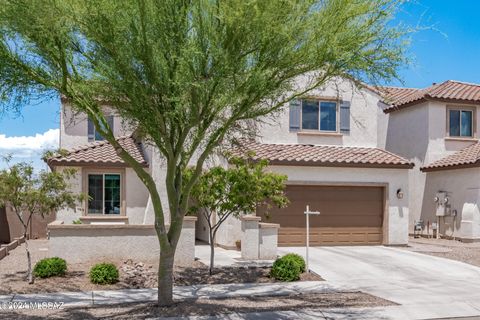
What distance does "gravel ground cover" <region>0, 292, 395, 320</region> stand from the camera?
32.1 feet

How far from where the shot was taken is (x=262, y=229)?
16219mm

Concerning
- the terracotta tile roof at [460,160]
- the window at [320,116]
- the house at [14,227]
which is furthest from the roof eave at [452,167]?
the house at [14,227]

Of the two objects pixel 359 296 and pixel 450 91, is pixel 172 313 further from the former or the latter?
pixel 450 91

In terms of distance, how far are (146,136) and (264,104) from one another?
104 inches

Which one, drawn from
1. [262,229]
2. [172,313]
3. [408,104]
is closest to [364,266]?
Answer: [262,229]

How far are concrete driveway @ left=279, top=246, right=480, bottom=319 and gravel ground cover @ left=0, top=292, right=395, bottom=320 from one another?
86 cm

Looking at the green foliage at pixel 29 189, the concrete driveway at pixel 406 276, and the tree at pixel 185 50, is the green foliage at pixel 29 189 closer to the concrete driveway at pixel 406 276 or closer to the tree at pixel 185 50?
the tree at pixel 185 50

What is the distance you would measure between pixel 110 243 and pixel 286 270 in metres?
5.14

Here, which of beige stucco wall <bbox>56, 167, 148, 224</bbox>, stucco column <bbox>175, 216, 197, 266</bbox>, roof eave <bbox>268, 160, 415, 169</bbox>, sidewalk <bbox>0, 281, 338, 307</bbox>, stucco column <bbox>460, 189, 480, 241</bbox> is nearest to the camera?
sidewalk <bbox>0, 281, 338, 307</bbox>

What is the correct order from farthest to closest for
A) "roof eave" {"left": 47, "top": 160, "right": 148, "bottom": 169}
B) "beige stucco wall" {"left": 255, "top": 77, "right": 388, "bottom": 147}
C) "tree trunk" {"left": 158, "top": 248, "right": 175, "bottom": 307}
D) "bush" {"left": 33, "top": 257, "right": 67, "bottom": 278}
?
"beige stucco wall" {"left": 255, "top": 77, "right": 388, "bottom": 147} < "roof eave" {"left": 47, "top": 160, "right": 148, "bottom": 169} < "bush" {"left": 33, "top": 257, "right": 67, "bottom": 278} < "tree trunk" {"left": 158, "top": 248, "right": 175, "bottom": 307}

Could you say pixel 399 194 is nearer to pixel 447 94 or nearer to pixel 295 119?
pixel 295 119

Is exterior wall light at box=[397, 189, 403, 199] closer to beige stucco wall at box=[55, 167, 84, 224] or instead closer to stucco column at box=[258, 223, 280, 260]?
stucco column at box=[258, 223, 280, 260]

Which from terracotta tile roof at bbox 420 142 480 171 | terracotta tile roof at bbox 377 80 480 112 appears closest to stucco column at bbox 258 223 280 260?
terracotta tile roof at bbox 377 80 480 112

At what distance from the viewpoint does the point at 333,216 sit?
20.1m
